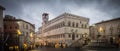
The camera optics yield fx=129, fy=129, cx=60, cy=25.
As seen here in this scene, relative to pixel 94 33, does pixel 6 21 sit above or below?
above

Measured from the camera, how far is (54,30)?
62.1 m

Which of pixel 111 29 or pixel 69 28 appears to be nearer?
pixel 111 29

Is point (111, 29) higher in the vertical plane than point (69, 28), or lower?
lower

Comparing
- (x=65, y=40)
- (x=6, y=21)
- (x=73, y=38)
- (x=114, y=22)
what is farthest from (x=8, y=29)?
(x=114, y=22)

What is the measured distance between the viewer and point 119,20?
45938 millimetres

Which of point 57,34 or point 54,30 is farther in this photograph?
point 54,30

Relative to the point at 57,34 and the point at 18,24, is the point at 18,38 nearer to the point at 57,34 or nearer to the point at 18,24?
the point at 18,24

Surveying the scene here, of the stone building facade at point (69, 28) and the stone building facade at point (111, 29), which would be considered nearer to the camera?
the stone building facade at point (111, 29)

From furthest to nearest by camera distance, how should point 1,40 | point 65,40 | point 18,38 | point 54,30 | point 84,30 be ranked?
point 54,30 → point 84,30 → point 65,40 → point 18,38 → point 1,40

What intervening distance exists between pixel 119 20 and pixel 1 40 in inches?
1517

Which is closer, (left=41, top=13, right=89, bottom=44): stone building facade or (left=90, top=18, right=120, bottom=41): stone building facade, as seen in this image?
(left=90, top=18, right=120, bottom=41): stone building facade

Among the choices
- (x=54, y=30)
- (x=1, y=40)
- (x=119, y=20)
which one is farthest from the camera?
(x=54, y=30)

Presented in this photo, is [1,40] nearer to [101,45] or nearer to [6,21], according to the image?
[6,21]

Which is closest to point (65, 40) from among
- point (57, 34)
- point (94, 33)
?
point (57, 34)
